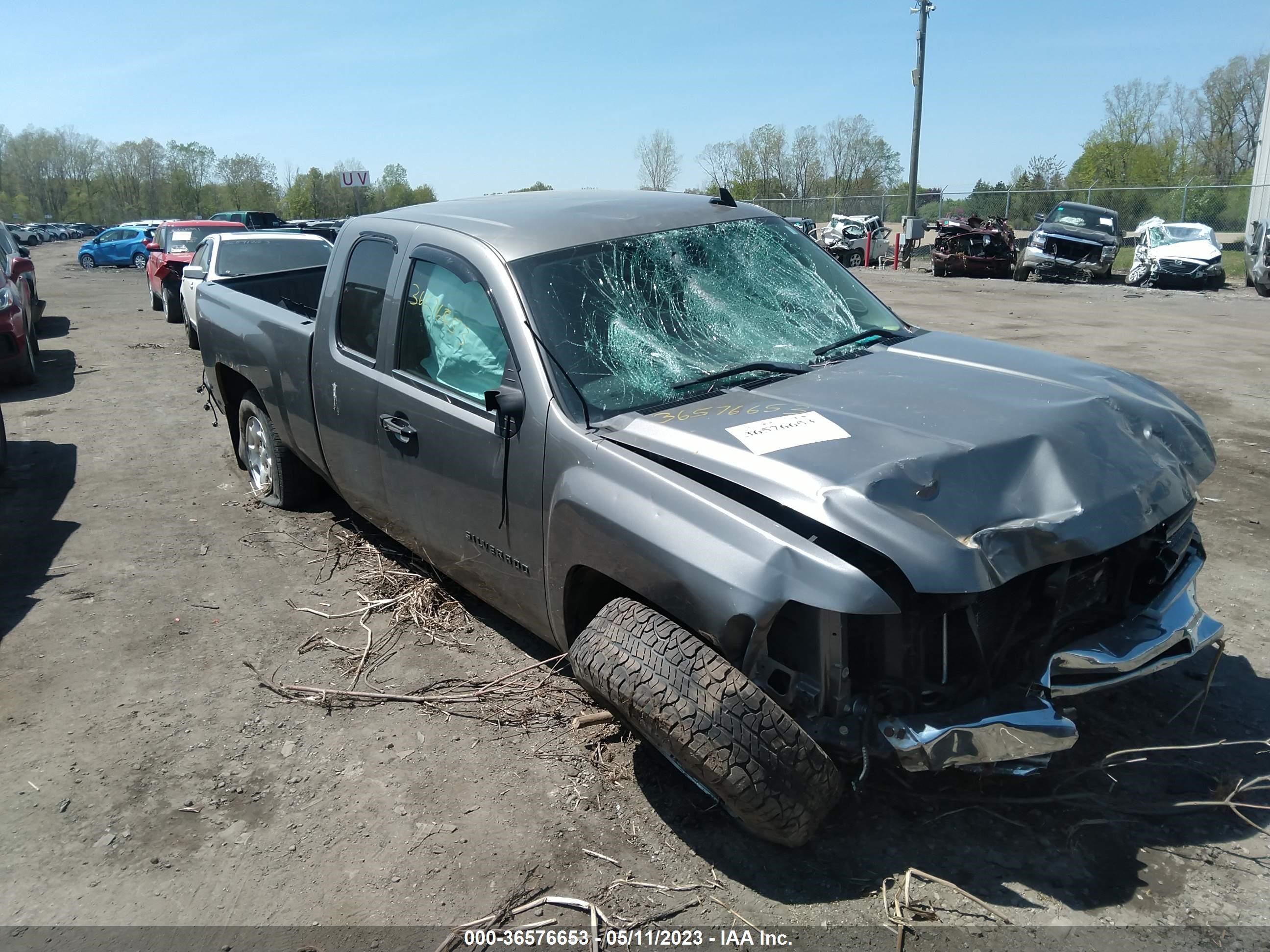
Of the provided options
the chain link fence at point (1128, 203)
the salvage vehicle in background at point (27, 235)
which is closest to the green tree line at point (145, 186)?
the salvage vehicle in background at point (27, 235)

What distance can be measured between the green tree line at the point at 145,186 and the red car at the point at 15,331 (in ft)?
234

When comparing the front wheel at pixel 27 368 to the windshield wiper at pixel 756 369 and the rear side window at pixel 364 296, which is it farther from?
the windshield wiper at pixel 756 369

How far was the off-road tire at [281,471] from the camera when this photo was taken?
6.10 m

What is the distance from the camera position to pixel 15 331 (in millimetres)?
10711

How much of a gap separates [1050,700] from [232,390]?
5.78m

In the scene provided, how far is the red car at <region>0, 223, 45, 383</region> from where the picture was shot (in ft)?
34.8

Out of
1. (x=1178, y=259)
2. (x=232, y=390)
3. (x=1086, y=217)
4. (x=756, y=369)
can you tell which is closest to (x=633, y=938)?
(x=756, y=369)

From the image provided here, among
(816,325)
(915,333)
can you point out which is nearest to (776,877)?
(816,325)

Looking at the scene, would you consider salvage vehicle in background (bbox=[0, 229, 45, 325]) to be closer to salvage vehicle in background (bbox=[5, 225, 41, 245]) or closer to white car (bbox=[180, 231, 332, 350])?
white car (bbox=[180, 231, 332, 350])

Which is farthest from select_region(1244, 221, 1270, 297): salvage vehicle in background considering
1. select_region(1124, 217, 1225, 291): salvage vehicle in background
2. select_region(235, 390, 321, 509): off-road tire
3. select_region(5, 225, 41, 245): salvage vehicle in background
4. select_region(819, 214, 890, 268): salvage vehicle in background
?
select_region(5, 225, 41, 245): salvage vehicle in background

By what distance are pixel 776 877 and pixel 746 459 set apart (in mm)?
1275

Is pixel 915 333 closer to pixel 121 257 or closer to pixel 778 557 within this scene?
pixel 778 557

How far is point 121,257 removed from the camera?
124 feet

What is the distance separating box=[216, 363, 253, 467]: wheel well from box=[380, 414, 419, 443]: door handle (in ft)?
8.41
